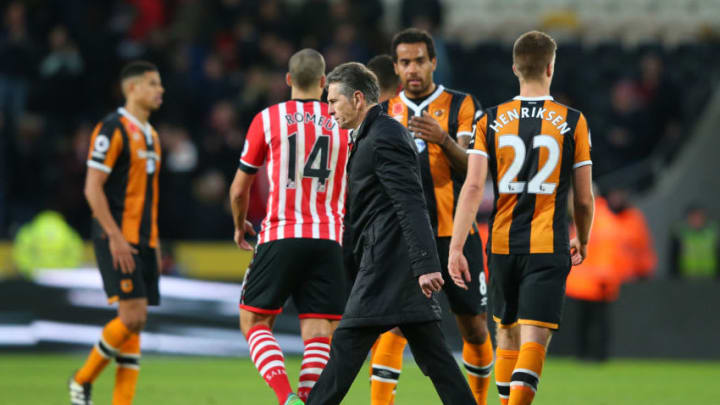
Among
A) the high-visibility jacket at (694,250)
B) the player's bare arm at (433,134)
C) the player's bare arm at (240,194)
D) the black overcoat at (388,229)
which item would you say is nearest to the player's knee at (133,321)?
the player's bare arm at (240,194)

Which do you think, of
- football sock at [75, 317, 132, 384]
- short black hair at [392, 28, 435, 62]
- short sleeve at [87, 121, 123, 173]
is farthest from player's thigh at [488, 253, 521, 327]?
short sleeve at [87, 121, 123, 173]

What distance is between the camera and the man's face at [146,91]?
7906 mm

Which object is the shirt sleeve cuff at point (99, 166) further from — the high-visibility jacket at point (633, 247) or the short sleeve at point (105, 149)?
the high-visibility jacket at point (633, 247)

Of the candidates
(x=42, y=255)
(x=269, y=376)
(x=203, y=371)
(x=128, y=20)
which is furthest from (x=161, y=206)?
(x=269, y=376)

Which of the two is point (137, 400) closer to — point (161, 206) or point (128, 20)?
point (161, 206)

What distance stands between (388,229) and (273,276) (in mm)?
1140

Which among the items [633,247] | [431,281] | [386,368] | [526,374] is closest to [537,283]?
[526,374]

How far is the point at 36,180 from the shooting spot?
14.8m

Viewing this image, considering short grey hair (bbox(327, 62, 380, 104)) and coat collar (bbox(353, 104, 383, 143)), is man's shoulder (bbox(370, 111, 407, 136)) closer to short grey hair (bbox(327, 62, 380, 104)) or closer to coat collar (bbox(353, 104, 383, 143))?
coat collar (bbox(353, 104, 383, 143))

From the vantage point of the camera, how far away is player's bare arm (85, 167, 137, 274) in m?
7.45

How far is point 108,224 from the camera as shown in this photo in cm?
744

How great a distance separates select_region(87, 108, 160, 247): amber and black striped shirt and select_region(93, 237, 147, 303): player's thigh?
6.7 inches

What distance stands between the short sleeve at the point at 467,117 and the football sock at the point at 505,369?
1.39 meters

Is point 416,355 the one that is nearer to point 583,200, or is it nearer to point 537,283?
point 537,283
